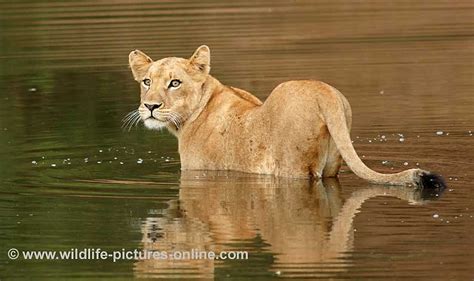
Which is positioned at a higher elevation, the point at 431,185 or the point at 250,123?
the point at 250,123

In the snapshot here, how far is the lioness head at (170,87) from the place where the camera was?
12.2 m

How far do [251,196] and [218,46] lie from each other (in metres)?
10.3

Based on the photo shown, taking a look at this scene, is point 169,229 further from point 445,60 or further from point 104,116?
point 445,60

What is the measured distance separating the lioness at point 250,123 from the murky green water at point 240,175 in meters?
0.16

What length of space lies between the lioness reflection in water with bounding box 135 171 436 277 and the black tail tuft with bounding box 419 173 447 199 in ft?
0.27

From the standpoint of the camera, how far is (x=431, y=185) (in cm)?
1099

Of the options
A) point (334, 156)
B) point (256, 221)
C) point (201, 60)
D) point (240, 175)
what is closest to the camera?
point (256, 221)

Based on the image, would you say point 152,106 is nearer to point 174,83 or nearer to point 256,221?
point 174,83

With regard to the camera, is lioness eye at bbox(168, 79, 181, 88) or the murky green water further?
lioness eye at bbox(168, 79, 181, 88)

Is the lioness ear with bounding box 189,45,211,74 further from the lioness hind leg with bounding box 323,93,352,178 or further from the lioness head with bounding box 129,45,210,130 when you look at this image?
the lioness hind leg with bounding box 323,93,352,178

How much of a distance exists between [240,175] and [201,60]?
1.04 meters

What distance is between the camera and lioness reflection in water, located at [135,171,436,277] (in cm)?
924

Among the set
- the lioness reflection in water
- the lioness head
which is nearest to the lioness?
the lioness head

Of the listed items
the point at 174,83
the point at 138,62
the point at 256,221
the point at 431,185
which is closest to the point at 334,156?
the point at 431,185
